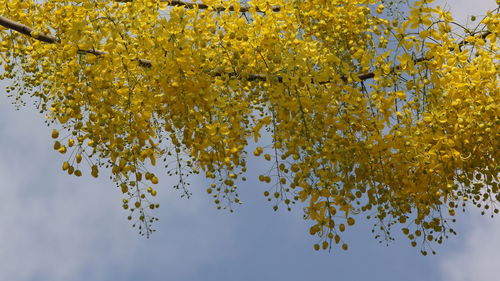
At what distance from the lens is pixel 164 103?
4008mm

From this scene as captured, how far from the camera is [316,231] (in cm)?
390

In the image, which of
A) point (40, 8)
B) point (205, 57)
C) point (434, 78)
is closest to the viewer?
point (205, 57)

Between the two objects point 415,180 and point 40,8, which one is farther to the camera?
point 40,8

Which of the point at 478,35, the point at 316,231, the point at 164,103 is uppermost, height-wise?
the point at 478,35

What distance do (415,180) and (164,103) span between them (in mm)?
1552

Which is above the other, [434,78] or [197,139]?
[434,78]

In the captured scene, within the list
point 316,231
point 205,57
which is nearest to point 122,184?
point 205,57

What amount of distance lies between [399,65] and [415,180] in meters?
0.71

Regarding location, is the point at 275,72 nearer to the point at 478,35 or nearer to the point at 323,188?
the point at 323,188

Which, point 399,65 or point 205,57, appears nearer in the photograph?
point 205,57

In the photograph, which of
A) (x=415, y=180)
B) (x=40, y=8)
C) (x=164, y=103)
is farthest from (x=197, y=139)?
(x=40, y=8)

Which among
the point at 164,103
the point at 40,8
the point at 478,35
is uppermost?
the point at 40,8

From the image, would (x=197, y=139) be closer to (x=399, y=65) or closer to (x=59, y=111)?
(x=59, y=111)

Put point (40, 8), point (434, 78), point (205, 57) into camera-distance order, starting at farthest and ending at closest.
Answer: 1. point (40, 8)
2. point (434, 78)
3. point (205, 57)
